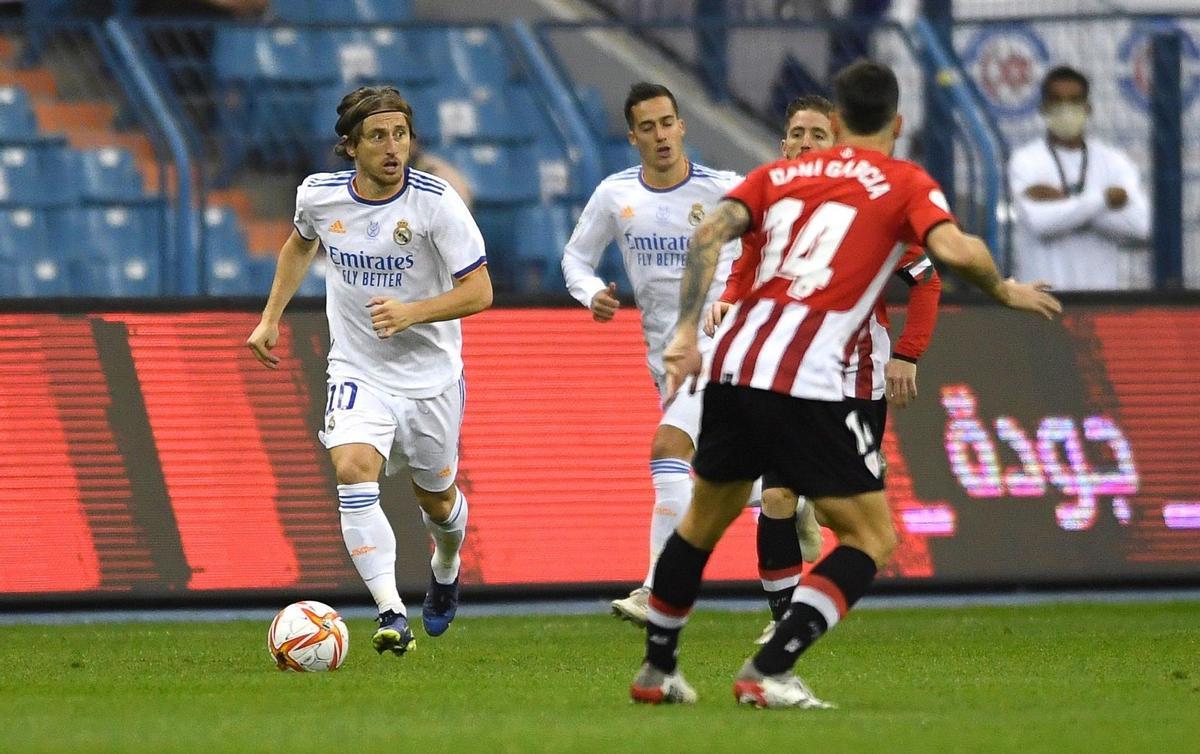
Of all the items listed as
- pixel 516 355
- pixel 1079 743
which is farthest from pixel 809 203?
pixel 516 355

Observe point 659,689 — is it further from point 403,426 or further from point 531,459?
point 531,459

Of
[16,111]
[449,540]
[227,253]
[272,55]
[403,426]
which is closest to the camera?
[403,426]

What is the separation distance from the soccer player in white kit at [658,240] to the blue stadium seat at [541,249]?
375 centimetres

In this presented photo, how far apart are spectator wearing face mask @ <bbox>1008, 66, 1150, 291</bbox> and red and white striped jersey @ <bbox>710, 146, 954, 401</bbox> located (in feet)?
22.7

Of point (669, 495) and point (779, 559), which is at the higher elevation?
point (669, 495)

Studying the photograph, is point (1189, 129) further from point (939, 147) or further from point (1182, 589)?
point (1182, 589)

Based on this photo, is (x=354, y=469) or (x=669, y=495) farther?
(x=669, y=495)

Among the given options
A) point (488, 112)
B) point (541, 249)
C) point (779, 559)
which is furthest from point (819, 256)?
point (488, 112)

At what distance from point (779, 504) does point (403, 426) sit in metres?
1.62

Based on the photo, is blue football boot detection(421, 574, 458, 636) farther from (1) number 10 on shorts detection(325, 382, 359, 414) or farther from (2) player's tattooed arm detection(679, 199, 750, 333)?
(2) player's tattooed arm detection(679, 199, 750, 333)

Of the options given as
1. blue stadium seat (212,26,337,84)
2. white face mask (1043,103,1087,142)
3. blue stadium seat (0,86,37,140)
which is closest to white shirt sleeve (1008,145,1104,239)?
white face mask (1043,103,1087,142)

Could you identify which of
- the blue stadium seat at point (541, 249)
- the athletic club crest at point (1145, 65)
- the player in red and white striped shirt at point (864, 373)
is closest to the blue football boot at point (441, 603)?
the player in red and white striped shirt at point (864, 373)

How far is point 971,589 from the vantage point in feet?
37.9

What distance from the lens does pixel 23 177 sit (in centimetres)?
1410
